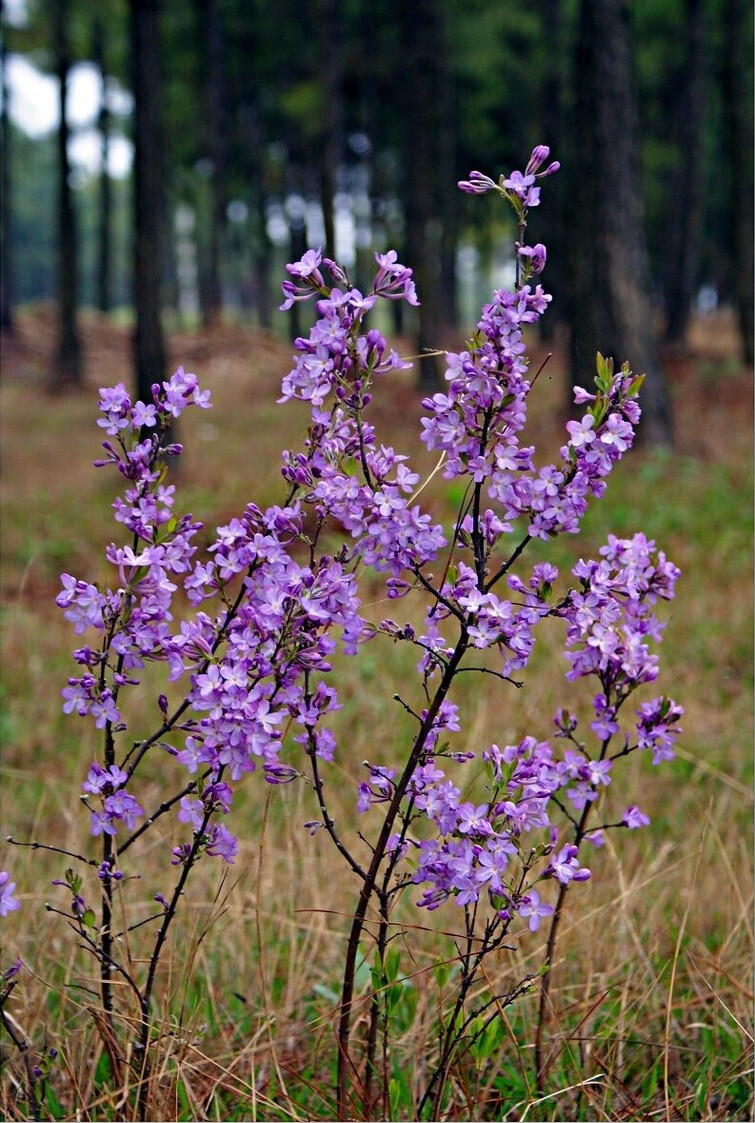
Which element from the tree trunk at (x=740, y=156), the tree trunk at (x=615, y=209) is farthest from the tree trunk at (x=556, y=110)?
the tree trunk at (x=615, y=209)

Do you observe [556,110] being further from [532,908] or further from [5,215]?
[532,908]

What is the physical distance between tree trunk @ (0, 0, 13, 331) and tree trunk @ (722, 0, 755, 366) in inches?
589

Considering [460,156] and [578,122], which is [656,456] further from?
[460,156]

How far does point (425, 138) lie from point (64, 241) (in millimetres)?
8708

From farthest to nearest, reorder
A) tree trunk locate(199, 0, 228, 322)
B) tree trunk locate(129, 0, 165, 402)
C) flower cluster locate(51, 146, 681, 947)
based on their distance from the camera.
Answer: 1. tree trunk locate(199, 0, 228, 322)
2. tree trunk locate(129, 0, 165, 402)
3. flower cluster locate(51, 146, 681, 947)

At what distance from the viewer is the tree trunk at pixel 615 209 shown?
8719mm

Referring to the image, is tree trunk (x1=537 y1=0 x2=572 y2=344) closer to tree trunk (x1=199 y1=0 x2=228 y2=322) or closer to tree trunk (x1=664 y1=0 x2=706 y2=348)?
tree trunk (x1=664 y1=0 x2=706 y2=348)

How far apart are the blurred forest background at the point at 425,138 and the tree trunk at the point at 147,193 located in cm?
2

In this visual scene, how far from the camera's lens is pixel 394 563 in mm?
1584

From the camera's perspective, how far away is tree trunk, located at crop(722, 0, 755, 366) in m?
12.7

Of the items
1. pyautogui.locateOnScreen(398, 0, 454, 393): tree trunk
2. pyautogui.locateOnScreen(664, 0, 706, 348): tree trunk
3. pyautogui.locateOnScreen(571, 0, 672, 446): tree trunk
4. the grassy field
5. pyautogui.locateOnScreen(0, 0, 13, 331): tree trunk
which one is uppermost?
pyautogui.locateOnScreen(0, 0, 13, 331): tree trunk

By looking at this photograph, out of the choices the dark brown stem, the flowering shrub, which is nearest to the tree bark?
the flowering shrub

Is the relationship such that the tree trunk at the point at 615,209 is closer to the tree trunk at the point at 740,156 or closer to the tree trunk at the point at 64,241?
the tree trunk at the point at 740,156

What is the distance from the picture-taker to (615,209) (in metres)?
8.97
